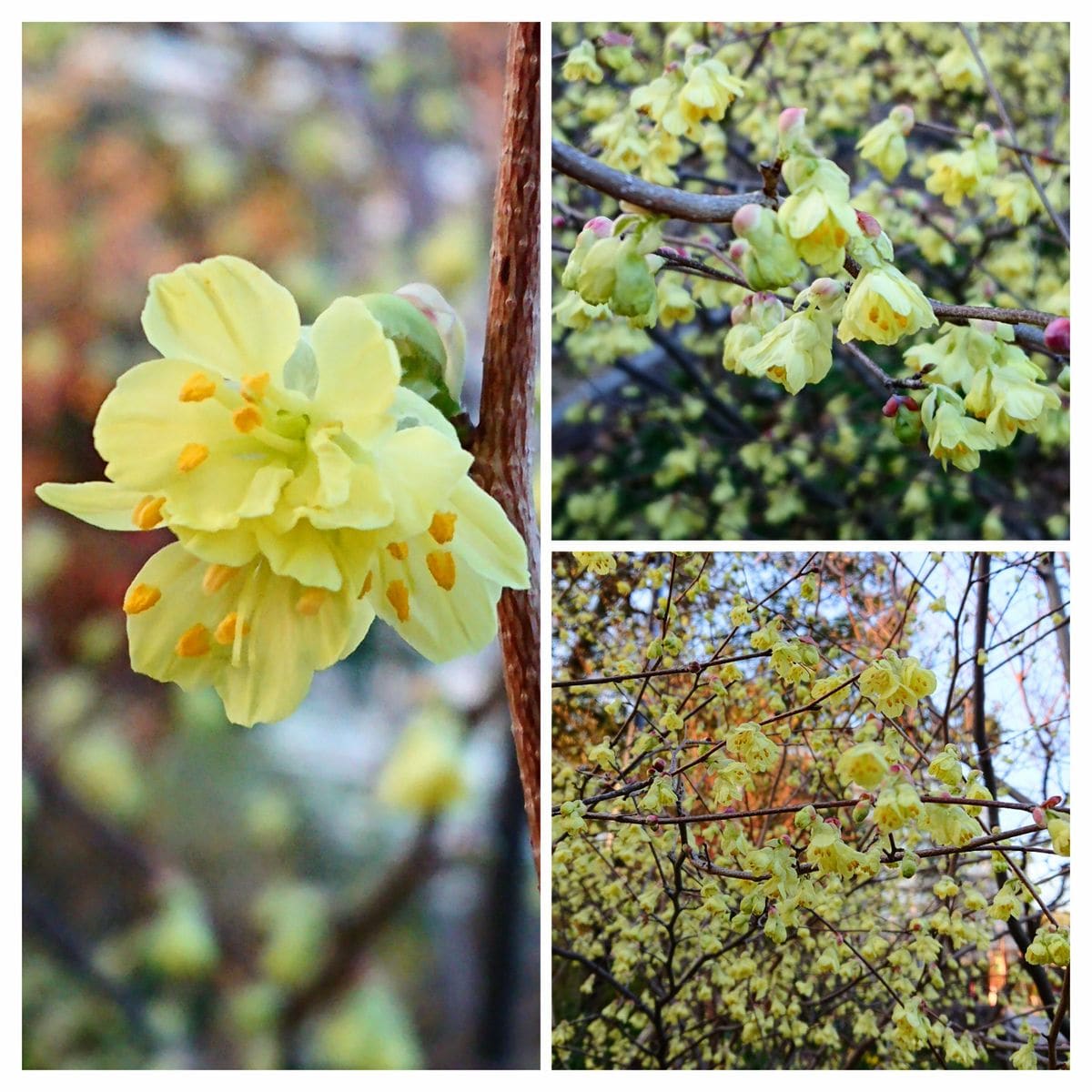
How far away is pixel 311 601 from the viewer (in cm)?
73

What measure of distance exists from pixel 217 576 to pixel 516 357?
1.13 ft

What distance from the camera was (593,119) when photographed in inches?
51.1

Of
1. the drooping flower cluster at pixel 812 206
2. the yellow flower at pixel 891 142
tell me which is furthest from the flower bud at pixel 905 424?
the yellow flower at pixel 891 142

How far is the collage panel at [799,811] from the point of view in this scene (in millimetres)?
1160

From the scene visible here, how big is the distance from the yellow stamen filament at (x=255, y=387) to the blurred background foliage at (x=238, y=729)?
0.49m

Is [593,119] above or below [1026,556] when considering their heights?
above

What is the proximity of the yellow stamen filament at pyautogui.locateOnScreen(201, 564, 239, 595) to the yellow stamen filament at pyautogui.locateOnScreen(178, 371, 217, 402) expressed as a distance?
11 cm

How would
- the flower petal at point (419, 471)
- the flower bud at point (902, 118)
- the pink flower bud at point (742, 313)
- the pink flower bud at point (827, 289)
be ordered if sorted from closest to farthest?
the flower petal at point (419, 471)
the pink flower bud at point (827, 289)
the pink flower bud at point (742, 313)
the flower bud at point (902, 118)

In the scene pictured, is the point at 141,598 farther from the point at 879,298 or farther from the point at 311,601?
the point at 879,298

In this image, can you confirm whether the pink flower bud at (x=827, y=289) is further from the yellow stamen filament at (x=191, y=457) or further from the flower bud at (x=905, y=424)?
the yellow stamen filament at (x=191, y=457)

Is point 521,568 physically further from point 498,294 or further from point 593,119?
point 593,119

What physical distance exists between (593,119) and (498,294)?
16.8 inches

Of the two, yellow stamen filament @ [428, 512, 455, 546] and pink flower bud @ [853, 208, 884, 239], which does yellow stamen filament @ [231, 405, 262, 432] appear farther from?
pink flower bud @ [853, 208, 884, 239]
